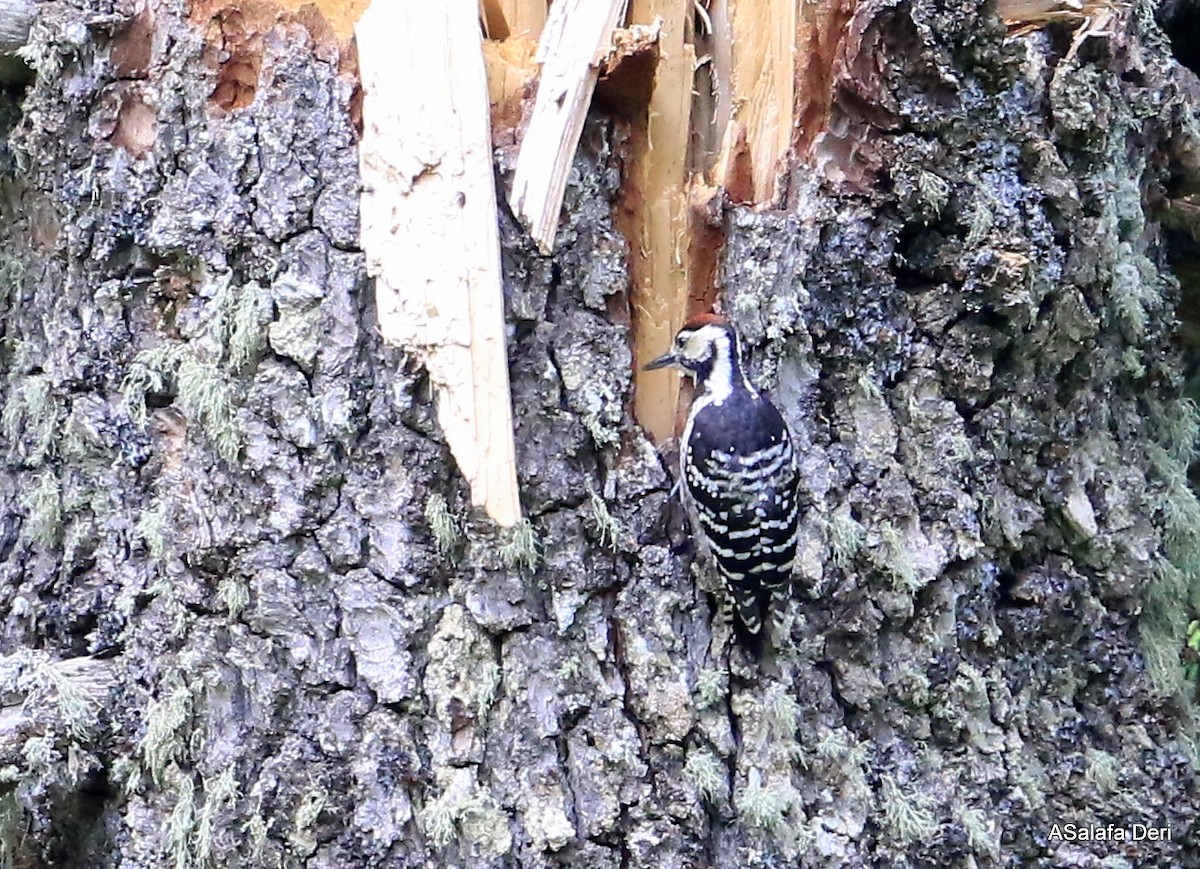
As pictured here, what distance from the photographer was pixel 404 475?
6.69 feet

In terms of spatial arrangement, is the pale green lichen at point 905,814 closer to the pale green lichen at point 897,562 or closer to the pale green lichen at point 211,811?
the pale green lichen at point 897,562

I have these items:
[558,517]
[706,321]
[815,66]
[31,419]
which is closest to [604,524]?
[558,517]

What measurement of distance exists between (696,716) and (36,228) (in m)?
1.71

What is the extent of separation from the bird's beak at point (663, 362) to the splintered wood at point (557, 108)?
0.96 feet

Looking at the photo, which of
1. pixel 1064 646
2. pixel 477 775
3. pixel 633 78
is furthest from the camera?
pixel 1064 646

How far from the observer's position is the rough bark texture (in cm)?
203

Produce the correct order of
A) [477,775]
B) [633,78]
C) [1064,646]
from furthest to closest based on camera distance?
[1064,646], [633,78], [477,775]

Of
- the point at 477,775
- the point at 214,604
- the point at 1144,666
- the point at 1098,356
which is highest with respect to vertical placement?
the point at 1098,356

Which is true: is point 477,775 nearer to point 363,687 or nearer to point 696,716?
point 363,687

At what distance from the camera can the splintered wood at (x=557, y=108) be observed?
2.08m

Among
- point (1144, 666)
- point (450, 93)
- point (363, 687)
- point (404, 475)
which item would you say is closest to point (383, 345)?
point (404, 475)

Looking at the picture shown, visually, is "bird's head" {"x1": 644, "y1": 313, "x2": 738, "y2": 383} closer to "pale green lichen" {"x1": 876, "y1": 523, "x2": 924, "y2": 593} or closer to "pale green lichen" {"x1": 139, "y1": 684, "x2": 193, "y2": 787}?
"pale green lichen" {"x1": 876, "y1": 523, "x2": 924, "y2": 593}

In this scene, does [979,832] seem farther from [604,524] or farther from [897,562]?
[604,524]

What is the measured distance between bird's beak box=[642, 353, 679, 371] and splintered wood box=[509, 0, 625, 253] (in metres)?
0.29
